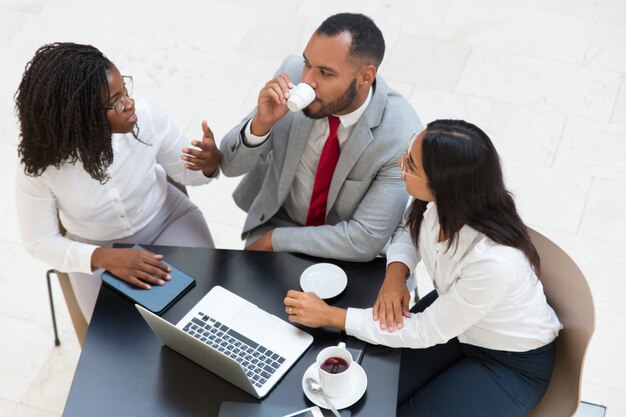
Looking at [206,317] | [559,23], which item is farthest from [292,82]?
[559,23]

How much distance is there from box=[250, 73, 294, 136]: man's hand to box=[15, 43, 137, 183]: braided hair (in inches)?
16.4

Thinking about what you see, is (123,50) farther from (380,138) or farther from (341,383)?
(341,383)

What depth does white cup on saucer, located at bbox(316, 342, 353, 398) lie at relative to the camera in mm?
1767

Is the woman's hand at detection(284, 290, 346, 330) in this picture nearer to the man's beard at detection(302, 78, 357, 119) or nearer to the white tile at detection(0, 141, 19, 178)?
the man's beard at detection(302, 78, 357, 119)

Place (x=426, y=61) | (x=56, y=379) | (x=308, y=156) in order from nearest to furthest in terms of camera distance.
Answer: (x=308, y=156) < (x=56, y=379) < (x=426, y=61)

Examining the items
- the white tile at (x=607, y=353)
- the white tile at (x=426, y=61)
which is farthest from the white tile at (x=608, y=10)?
the white tile at (x=607, y=353)

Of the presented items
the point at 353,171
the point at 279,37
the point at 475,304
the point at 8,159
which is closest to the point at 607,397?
the point at 475,304

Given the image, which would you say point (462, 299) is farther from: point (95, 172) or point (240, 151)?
point (95, 172)

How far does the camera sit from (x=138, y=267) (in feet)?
6.86

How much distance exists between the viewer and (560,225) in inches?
127

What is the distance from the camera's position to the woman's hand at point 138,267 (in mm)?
2076

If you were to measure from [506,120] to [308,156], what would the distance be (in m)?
1.49

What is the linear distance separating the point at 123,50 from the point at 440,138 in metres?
2.53

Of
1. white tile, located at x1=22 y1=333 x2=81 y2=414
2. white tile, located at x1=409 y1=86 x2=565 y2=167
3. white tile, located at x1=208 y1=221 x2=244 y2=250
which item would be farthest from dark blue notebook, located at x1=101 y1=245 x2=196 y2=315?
white tile, located at x1=409 y1=86 x2=565 y2=167
